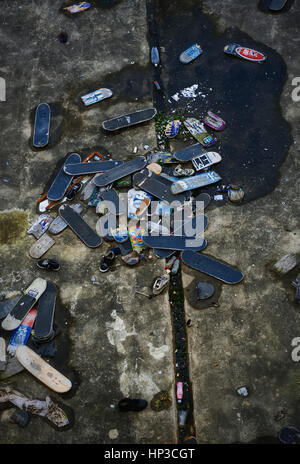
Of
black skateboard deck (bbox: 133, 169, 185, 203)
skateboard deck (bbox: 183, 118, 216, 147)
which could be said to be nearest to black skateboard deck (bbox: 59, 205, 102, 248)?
black skateboard deck (bbox: 133, 169, 185, 203)

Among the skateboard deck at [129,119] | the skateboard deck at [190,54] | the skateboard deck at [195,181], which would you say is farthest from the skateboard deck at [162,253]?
the skateboard deck at [190,54]

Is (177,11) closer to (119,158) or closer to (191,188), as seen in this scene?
(119,158)

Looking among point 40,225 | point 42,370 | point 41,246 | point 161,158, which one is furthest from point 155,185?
point 42,370

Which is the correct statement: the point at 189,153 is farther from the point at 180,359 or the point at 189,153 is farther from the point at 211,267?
the point at 180,359

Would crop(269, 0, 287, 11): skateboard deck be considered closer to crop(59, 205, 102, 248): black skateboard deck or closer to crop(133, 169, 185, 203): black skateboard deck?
crop(133, 169, 185, 203): black skateboard deck

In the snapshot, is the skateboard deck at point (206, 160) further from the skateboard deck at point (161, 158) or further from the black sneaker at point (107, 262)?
the black sneaker at point (107, 262)
